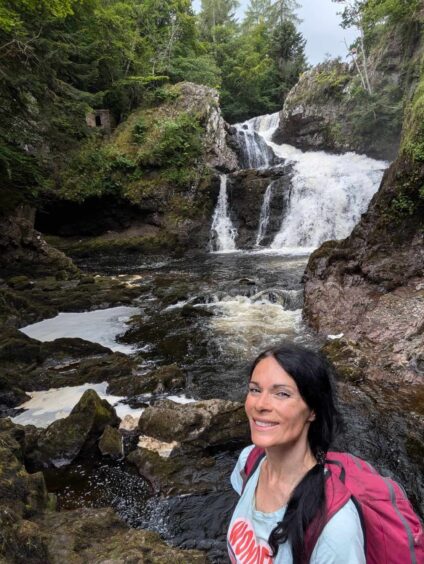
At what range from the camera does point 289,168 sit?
23000 mm

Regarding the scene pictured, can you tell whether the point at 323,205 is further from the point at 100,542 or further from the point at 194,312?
the point at 100,542

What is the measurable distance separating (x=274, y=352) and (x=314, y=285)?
848cm

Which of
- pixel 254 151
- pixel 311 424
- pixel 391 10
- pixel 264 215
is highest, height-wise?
pixel 391 10

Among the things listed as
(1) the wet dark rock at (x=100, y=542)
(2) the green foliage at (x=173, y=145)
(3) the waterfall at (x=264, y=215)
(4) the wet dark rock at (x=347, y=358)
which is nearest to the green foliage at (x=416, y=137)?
(4) the wet dark rock at (x=347, y=358)

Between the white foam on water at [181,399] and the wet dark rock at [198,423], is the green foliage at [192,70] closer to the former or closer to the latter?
the white foam on water at [181,399]

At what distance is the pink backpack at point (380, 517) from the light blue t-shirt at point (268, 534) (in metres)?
0.03

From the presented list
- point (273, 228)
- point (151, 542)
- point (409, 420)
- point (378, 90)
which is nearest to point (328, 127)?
point (378, 90)

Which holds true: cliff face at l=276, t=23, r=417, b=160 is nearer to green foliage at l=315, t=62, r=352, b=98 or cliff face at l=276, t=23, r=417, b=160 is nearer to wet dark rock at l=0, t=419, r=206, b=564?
green foliage at l=315, t=62, r=352, b=98

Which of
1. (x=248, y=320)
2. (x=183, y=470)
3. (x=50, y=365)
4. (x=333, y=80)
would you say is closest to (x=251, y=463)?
(x=183, y=470)

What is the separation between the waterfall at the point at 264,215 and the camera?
2170 centimetres

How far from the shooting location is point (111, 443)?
489 cm

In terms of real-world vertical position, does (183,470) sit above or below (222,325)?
below

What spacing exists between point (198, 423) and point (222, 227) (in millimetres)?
18288

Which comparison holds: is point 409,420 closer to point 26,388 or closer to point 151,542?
point 151,542
